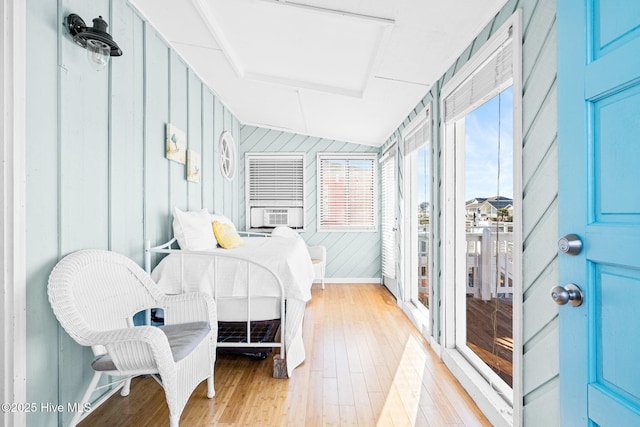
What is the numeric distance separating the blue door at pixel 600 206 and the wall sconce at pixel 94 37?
202cm

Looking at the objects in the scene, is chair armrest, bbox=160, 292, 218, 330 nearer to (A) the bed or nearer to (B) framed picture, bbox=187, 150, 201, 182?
(A) the bed

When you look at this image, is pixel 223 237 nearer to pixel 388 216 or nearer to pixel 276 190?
pixel 276 190

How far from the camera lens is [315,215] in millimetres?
5031

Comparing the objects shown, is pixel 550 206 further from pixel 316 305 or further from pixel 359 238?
pixel 359 238

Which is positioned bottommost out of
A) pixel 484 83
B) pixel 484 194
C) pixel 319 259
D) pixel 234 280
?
pixel 319 259

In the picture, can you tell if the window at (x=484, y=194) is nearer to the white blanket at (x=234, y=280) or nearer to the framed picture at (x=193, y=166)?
the white blanket at (x=234, y=280)

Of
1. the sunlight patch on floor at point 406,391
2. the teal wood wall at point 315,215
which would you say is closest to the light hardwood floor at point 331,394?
the sunlight patch on floor at point 406,391

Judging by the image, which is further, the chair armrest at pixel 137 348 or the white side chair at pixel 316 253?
the white side chair at pixel 316 253

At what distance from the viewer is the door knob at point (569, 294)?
813mm

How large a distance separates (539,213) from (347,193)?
378cm

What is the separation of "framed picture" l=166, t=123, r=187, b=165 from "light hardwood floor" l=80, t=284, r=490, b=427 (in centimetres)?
178

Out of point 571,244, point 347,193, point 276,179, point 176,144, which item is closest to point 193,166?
point 176,144

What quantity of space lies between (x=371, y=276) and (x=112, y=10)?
14.4 ft

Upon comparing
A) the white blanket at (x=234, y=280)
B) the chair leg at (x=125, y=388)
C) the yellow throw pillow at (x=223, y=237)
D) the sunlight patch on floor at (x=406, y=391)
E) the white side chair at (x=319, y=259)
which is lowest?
the sunlight patch on floor at (x=406, y=391)
